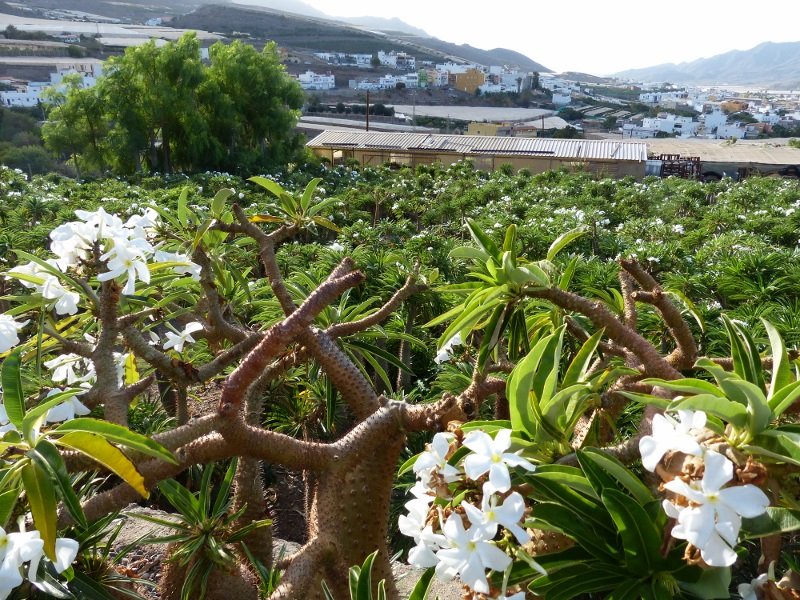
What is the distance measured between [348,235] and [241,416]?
5.22 meters

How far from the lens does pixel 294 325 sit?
3.34 ft

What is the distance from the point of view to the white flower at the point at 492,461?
2.36ft

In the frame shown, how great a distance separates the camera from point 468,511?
0.72 meters

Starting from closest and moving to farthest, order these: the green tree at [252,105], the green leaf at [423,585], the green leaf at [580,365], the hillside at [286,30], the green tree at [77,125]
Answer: the green leaf at [423,585] → the green leaf at [580,365] → the green tree at [77,125] → the green tree at [252,105] → the hillside at [286,30]

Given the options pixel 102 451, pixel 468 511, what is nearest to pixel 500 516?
pixel 468 511

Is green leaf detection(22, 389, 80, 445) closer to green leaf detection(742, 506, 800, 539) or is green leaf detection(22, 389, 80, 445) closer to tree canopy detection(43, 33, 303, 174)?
green leaf detection(742, 506, 800, 539)

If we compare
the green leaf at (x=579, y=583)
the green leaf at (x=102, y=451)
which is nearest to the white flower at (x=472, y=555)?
the green leaf at (x=579, y=583)

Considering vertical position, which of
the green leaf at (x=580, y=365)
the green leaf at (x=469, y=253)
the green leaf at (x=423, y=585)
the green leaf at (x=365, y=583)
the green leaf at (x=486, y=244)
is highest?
the green leaf at (x=486, y=244)

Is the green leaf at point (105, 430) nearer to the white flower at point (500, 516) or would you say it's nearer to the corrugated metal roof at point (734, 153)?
the white flower at point (500, 516)

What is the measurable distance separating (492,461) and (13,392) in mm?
726

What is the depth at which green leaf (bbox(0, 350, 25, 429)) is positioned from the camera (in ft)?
3.02

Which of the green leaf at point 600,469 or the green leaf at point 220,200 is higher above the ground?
the green leaf at point 220,200

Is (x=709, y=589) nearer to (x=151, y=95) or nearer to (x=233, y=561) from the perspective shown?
(x=233, y=561)

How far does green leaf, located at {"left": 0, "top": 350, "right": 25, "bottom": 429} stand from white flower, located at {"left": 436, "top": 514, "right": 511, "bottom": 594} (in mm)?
623
